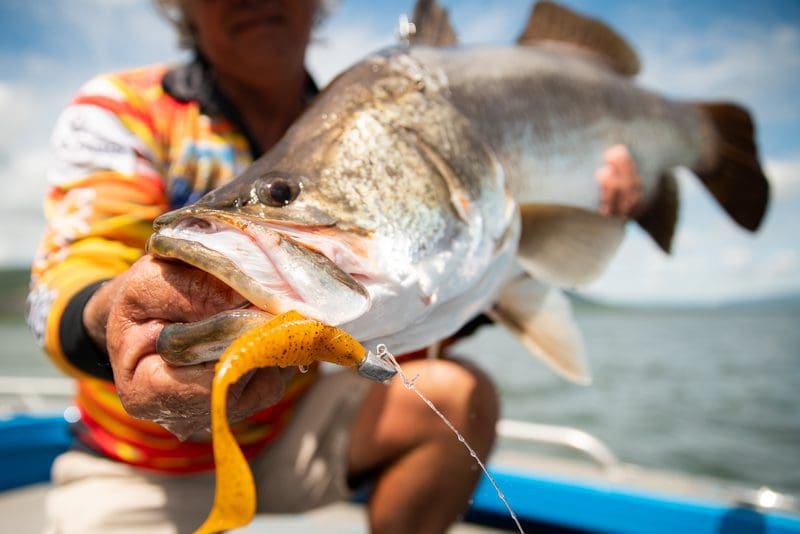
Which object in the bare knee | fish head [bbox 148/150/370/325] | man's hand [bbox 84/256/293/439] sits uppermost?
fish head [bbox 148/150/370/325]

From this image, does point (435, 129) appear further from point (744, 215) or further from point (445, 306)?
point (744, 215)

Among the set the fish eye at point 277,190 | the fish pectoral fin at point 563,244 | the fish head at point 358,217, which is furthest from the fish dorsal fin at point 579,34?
the fish eye at point 277,190

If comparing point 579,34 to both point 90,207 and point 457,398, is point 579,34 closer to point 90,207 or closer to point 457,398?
point 457,398

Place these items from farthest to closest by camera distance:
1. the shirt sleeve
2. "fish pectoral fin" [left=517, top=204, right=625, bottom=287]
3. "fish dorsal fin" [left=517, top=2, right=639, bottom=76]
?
"fish dorsal fin" [left=517, top=2, right=639, bottom=76] → "fish pectoral fin" [left=517, top=204, right=625, bottom=287] → the shirt sleeve

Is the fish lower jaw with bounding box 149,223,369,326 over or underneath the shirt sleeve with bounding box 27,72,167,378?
over

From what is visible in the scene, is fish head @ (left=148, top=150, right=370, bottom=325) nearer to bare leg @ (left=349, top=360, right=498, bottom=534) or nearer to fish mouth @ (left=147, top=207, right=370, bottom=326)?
fish mouth @ (left=147, top=207, right=370, bottom=326)

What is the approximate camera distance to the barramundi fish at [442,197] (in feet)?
2.99

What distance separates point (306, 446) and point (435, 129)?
131 cm

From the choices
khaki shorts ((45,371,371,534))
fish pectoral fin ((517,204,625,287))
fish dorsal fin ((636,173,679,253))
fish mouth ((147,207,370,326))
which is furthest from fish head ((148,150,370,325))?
fish dorsal fin ((636,173,679,253))

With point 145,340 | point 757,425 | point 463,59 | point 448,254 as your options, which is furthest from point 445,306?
point 757,425

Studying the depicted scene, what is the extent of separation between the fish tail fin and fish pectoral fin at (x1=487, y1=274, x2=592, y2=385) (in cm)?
138

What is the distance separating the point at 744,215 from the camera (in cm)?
274

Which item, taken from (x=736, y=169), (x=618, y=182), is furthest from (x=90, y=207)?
(x=736, y=169)

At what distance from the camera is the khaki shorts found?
6.10ft
